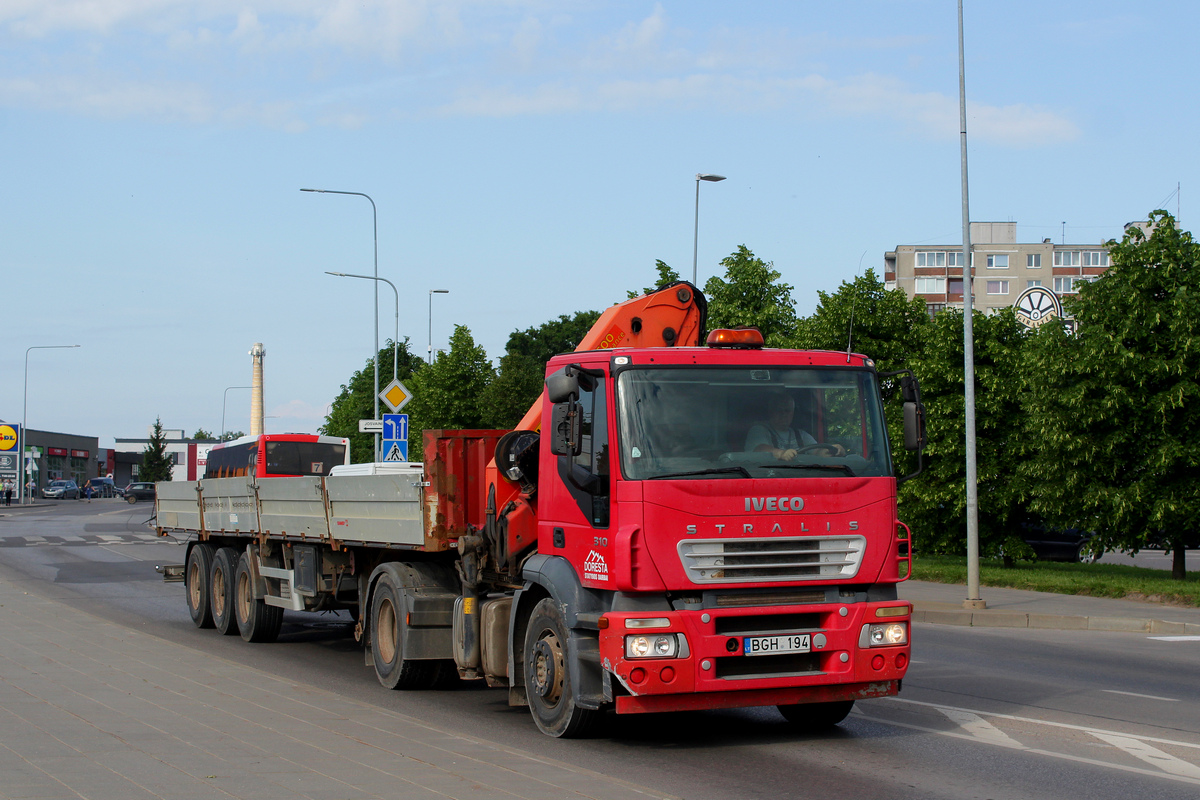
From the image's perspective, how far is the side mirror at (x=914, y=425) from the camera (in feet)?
27.9

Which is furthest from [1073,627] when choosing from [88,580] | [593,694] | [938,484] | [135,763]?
[88,580]

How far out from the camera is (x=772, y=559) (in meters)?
7.78

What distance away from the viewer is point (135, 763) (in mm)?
7094

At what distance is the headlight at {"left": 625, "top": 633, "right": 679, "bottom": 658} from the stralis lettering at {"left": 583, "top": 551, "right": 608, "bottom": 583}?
0.44 metres

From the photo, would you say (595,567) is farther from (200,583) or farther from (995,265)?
(995,265)

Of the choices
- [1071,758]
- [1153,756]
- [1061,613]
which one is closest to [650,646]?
[1071,758]

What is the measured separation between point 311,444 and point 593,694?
1462 cm

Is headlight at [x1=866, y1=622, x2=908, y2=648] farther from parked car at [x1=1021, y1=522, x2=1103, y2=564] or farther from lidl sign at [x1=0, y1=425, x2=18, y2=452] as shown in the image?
lidl sign at [x1=0, y1=425, x2=18, y2=452]

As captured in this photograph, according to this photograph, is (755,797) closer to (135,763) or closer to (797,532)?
(797,532)

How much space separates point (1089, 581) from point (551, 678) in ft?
45.9

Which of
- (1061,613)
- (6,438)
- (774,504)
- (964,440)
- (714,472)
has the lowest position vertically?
(1061,613)

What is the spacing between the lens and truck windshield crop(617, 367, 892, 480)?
7.86 m

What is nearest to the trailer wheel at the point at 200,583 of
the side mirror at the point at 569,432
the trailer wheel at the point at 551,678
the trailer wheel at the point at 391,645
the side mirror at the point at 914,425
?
the trailer wheel at the point at 391,645

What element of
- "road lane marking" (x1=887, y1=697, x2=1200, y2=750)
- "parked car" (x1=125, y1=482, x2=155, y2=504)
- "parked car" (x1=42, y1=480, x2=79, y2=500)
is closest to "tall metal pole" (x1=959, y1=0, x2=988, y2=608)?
"road lane marking" (x1=887, y1=697, x2=1200, y2=750)
